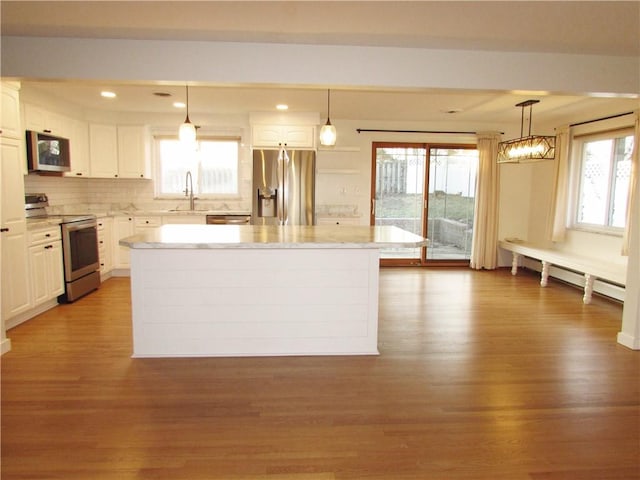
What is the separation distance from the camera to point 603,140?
5395mm

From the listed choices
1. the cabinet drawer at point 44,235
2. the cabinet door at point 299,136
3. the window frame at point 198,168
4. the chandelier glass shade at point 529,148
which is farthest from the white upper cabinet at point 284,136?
the cabinet drawer at point 44,235

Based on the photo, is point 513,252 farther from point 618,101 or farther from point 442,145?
point 618,101

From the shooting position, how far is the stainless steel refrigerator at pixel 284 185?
5879mm

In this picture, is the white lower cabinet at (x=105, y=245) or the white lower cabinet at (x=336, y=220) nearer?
the white lower cabinet at (x=105, y=245)

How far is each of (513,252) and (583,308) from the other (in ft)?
6.51

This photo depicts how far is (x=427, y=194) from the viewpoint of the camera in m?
6.97

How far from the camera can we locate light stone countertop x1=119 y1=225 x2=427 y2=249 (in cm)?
307

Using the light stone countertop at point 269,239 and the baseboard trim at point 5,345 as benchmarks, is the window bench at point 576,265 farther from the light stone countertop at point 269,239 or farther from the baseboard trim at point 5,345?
the baseboard trim at point 5,345

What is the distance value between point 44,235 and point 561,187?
635 centimetres

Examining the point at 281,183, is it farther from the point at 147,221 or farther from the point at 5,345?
the point at 5,345

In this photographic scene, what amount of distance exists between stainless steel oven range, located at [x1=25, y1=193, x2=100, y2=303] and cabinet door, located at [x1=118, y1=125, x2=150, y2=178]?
1.06 metres

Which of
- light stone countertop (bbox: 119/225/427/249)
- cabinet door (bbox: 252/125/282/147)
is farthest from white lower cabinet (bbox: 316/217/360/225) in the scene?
light stone countertop (bbox: 119/225/427/249)

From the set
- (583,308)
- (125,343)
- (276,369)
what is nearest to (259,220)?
(125,343)

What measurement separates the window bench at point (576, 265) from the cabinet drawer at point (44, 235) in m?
5.92
